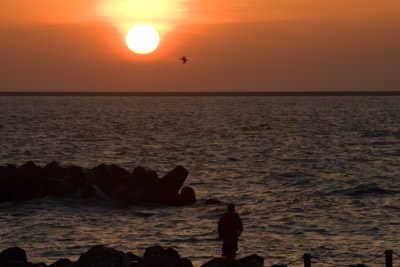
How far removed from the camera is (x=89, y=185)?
40812mm

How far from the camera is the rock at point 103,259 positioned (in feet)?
66.2

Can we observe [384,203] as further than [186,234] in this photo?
Yes

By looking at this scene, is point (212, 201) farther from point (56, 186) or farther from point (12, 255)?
point (12, 255)

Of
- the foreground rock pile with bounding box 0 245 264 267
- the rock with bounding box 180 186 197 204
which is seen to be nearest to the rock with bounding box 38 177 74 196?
the rock with bounding box 180 186 197 204

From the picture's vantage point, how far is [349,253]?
93.7ft

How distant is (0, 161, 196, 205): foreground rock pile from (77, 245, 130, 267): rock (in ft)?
63.1

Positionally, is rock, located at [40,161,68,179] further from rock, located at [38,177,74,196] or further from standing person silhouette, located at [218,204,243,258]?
standing person silhouette, located at [218,204,243,258]

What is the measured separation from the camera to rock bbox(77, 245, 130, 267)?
20.2m

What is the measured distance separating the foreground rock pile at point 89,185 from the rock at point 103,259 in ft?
63.1

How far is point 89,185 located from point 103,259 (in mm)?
20852

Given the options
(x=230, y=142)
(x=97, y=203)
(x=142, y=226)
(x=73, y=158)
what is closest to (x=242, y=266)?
(x=142, y=226)

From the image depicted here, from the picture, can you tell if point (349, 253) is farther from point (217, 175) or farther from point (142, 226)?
point (217, 175)

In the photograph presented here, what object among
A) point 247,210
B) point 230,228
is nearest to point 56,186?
point 247,210

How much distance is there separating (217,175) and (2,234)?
26.4 metres
